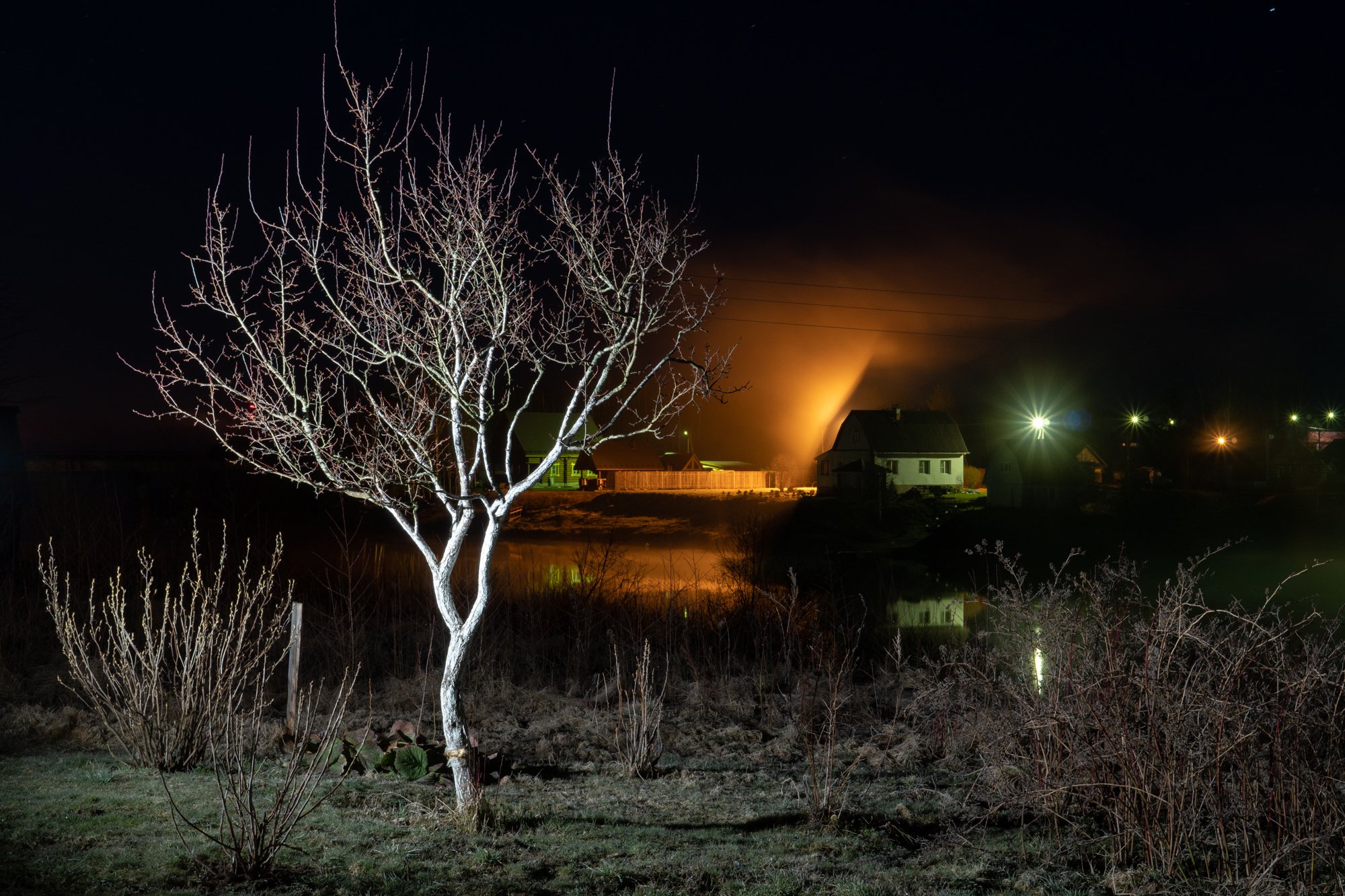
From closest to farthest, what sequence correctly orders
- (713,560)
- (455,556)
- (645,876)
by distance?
(645,876), (455,556), (713,560)

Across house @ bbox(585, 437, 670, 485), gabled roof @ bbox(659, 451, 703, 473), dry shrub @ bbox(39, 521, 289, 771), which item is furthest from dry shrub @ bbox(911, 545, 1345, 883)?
house @ bbox(585, 437, 670, 485)

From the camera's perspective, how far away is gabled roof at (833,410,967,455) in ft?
216

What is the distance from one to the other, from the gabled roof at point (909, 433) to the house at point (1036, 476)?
191 inches

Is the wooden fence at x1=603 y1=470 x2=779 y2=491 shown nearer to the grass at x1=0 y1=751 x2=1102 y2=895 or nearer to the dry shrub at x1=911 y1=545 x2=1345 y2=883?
the grass at x1=0 y1=751 x2=1102 y2=895

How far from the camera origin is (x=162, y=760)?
26.1 ft

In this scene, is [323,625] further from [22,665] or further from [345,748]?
[345,748]

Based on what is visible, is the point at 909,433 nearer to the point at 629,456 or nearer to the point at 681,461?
the point at 681,461

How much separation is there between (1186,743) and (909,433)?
62.2m

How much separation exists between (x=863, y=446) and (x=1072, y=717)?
6044 cm

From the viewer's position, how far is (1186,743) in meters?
6.16

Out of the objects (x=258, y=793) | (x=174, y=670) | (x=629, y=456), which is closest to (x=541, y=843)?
(x=258, y=793)

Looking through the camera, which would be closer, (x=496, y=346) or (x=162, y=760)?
(x=496, y=346)

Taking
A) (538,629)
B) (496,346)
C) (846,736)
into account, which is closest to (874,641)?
(538,629)

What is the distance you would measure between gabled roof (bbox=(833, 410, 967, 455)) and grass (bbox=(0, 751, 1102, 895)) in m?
58.5
